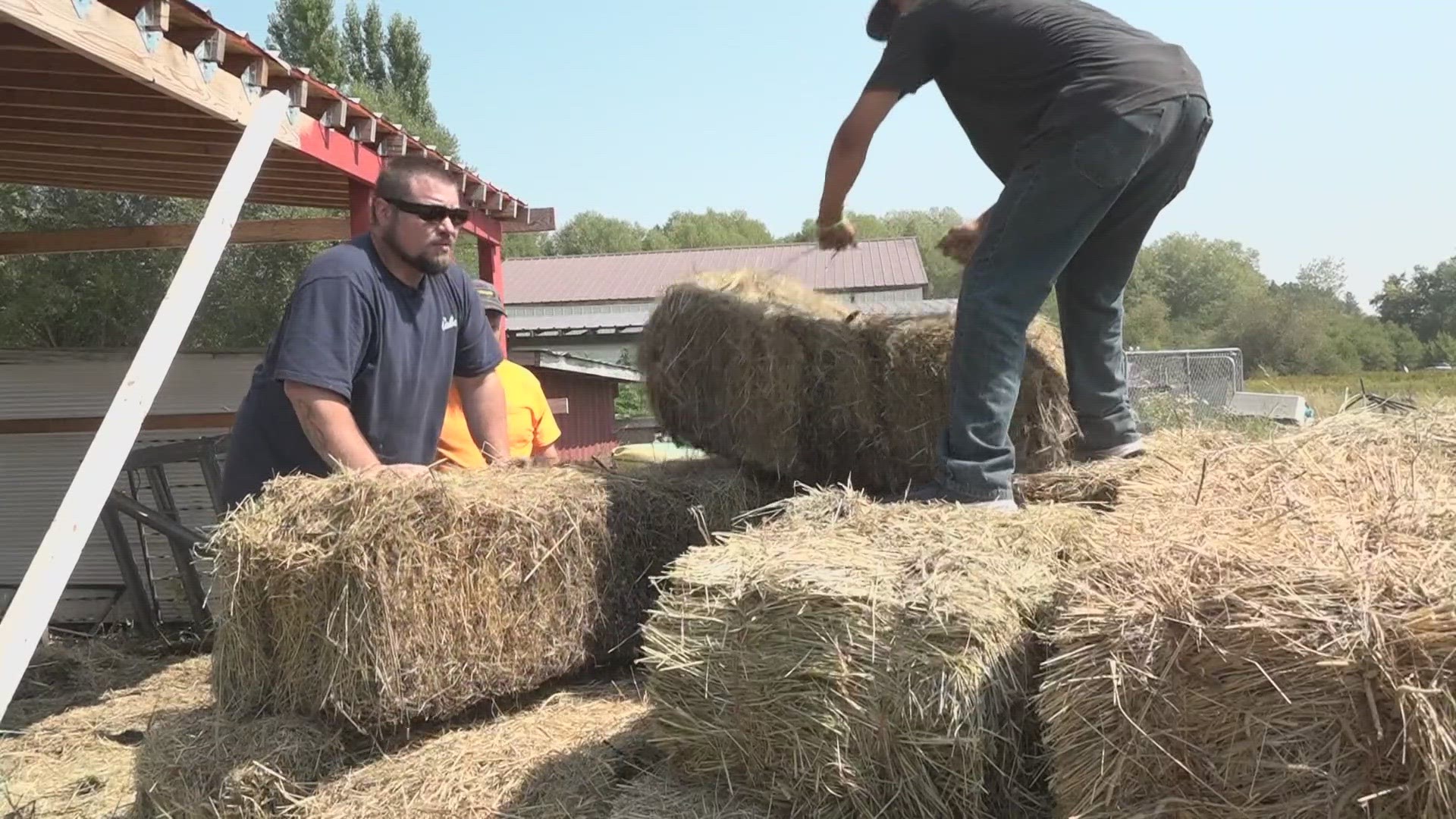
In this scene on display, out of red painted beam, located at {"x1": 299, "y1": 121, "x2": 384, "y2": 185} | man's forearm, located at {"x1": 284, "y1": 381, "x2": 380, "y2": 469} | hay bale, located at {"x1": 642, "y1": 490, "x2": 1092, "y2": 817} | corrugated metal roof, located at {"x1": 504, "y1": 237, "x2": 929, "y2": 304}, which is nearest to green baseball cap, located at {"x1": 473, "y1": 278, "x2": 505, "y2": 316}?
red painted beam, located at {"x1": 299, "y1": 121, "x2": 384, "y2": 185}

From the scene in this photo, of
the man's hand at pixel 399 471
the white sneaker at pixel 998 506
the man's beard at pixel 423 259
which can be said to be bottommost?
the white sneaker at pixel 998 506

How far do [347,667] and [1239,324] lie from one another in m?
66.2

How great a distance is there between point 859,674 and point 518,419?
3.33 m

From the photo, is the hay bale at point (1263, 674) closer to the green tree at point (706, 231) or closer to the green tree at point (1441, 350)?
the green tree at point (1441, 350)

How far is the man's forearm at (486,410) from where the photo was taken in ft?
12.2

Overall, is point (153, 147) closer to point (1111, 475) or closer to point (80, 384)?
point (80, 384)

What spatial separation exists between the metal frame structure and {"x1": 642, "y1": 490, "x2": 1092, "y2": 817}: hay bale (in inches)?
63.9

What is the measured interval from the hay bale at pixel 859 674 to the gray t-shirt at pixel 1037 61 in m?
1.29

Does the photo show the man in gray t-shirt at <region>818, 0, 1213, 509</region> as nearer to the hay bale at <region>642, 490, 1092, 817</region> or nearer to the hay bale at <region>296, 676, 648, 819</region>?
the hay bale at <region>642, 490, 1092, 817</region>

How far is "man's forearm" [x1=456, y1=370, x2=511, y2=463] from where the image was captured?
3.71 m

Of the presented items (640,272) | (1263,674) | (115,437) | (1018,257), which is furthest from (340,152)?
(640,272)

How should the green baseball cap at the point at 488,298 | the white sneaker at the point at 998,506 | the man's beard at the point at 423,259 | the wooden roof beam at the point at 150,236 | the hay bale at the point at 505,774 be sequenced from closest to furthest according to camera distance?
the hay bale at the point at 505,774 → the white sneaker at the point at 998,506 → the man's beard at the point at 423,259 → the green baseball cap at the point at 488,298 → the wooden roof beam at the point at 150,236

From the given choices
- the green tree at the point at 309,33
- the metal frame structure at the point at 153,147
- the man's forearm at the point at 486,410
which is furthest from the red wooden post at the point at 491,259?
the green tree at the point at 309,33

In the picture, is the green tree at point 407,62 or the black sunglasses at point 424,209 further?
the green tree at point 407,62
